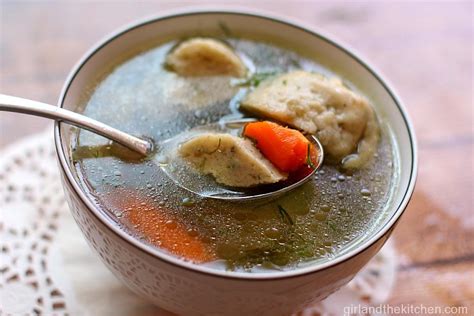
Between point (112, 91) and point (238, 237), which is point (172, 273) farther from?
point (112, 91)

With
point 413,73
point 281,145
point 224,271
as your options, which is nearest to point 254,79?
point 281,145

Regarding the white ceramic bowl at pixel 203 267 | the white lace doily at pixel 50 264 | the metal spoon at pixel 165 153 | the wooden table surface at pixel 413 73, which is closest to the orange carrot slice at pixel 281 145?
the metal spoon at pixel 165 153

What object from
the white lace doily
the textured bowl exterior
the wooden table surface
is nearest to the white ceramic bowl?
the textured bowl exterior

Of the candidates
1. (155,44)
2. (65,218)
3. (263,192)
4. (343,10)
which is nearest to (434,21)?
(343,10)

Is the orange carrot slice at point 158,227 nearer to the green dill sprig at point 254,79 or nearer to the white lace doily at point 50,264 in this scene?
the white lace doily at point 50,264

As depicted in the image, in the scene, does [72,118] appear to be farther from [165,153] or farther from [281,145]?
[281,145]

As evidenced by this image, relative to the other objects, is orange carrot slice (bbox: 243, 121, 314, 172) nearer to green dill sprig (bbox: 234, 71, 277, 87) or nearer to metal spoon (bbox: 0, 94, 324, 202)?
metal spoon (bbox: 0, 94, 324, 202)
